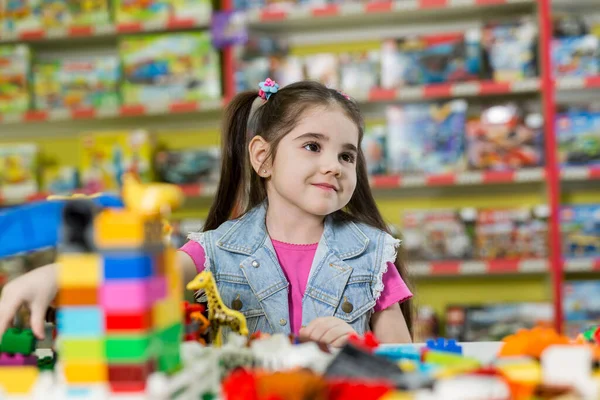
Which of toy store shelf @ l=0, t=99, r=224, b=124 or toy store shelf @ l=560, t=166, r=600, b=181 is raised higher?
toy store shelf @ l=0, t=99, r=224, b=124

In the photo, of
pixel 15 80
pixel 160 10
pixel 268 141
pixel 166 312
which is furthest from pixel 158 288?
pixel 15 80

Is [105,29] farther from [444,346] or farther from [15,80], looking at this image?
[444,346]

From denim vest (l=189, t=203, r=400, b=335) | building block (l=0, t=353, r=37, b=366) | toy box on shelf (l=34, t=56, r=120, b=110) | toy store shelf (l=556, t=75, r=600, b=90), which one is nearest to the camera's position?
building block (l=0, t=353, r=37, b=366)

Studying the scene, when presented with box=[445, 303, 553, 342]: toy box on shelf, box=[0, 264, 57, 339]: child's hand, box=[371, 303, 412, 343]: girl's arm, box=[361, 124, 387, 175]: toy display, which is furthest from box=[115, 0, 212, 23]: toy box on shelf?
box=[0, 264, 57, 339]: child's hand

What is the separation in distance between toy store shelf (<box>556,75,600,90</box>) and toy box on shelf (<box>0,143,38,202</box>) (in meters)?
2.23

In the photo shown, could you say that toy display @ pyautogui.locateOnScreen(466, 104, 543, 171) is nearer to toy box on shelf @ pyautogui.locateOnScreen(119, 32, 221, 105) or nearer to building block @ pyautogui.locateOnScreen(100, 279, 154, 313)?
toy box on shelf @ pyautogui.locateOnScreen(119, 32, 221, 105)

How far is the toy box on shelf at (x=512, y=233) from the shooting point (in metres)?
2.89

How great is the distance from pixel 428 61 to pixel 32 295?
2.40m

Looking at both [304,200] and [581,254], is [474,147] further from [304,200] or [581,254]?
[304,200]

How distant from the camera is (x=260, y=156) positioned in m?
1.53

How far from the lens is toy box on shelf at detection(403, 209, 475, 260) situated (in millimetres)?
2949

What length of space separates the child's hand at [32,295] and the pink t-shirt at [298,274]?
2.05ft

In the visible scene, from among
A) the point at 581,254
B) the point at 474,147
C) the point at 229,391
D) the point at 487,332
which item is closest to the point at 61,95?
the point at 474,147

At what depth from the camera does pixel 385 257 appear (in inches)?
56.8
